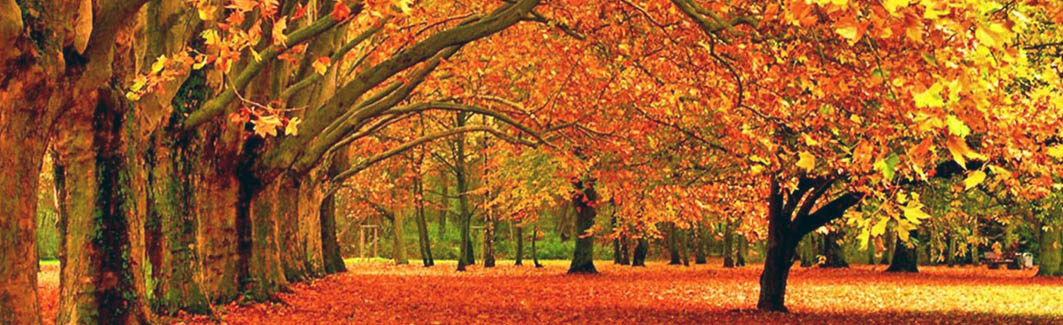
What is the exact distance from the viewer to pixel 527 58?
68.0 feet

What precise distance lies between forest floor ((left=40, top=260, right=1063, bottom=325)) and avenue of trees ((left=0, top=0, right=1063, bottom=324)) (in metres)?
1.26

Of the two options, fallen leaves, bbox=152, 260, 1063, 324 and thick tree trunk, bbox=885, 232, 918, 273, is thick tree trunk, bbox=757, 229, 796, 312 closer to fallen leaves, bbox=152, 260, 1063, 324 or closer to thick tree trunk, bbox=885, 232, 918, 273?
fallen leaves, bbox=152, 260, 1063, 324

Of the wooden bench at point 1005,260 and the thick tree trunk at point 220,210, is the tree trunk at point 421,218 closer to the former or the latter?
the thick tree trunk at point 220,210

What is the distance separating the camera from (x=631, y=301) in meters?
23.0

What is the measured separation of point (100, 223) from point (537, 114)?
10.0 meters

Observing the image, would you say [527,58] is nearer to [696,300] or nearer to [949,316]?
[696,300]

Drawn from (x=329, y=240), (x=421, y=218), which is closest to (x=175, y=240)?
(x=329, y=240)

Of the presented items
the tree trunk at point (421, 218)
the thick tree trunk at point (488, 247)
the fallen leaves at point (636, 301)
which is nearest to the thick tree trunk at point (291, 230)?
the fallen leaves at point (636, 301)

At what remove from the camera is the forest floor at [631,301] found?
1764 cm

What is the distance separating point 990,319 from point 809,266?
30.2m

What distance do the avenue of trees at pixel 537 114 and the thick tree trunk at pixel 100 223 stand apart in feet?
0.07

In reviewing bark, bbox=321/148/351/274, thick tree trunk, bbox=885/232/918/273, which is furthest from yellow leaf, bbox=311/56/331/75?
thick tree trunk, bbox=885/232/918/273

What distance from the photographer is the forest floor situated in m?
17.6

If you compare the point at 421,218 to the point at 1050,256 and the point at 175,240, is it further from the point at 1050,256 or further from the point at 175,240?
the point at 175,240
